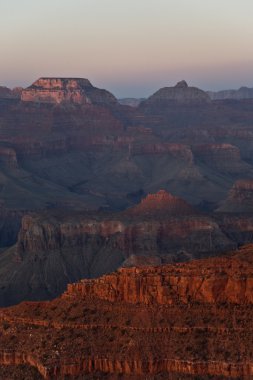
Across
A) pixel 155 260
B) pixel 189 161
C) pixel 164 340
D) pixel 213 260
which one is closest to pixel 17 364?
pixel 164 340

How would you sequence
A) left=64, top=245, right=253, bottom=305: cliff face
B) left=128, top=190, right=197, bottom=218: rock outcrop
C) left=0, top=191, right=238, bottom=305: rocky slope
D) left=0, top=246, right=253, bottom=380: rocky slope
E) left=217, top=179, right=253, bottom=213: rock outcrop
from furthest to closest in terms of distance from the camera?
1. left=217, top=179, right=253, bottom=213: rock outcrop
2. left=128, top=190, right=197, bottom=218: rock outcrop
3. left=0, top=191, right=238, bottom=305: rocky slope
4. left=64, top=245, right=253, bottom=305: cliff face
5. left=0, top=246, right=253, bottom=380: rocky slope

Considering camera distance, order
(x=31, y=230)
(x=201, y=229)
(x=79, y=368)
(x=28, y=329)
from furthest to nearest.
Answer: (x=31, y=230) < (x=201, y=229) < (x=28, y=329) < (x=79, y=368)

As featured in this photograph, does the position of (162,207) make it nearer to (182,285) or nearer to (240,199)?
(240,199)

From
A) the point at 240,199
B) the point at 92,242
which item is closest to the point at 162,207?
the point at 92,242

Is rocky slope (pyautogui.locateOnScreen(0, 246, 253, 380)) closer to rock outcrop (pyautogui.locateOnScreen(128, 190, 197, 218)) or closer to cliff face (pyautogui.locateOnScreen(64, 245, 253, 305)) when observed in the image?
cliff face (pyautogui.locateOnScreen(64, 245, 253, 305))

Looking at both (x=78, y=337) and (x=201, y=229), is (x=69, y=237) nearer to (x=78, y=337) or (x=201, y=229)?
(x=201, y=229)

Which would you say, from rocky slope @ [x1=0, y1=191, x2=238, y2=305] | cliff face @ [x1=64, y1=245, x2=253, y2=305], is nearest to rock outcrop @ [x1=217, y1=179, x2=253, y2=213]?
rocky slope @ [x1=0, y1=191, x2=238, y2=305]

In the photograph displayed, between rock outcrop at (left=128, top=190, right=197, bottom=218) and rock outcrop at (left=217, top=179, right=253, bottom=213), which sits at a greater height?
rock outcrop at (left=128, top=190, right=197, bottom=218)

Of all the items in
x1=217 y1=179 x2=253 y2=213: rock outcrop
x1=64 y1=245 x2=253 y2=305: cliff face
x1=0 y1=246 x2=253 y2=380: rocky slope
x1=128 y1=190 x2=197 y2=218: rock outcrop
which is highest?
x1=64 y1=245 x2=253 y2=305: cliff face
